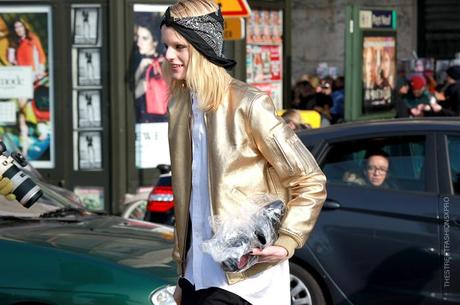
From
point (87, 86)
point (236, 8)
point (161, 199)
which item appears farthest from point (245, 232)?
point (87, 86)

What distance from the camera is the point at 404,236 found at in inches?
260

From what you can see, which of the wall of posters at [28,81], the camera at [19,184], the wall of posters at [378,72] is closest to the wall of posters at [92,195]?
the wall of posters at [28,81]

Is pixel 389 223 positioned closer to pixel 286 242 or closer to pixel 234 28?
pixel 286 242

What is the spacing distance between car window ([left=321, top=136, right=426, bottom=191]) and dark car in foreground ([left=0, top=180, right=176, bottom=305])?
157 cm

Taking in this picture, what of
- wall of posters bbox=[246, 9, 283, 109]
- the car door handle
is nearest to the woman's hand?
the car door handle

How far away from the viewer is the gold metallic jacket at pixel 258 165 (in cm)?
340

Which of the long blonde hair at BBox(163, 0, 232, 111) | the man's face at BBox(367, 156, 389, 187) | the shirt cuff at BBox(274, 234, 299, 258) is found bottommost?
the man's face at BBox(367, 156, 389, 187)

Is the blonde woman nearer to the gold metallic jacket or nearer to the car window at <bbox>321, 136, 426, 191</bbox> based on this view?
the gold metallic jacket

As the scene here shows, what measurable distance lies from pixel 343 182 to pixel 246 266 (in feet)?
12.1

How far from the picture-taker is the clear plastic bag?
10.8 feet

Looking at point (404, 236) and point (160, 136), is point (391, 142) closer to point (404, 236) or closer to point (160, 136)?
point (404, 236)

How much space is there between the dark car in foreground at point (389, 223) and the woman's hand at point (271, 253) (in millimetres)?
3293

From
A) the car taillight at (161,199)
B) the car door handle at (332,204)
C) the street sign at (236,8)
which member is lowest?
the car taillight at (161,199)

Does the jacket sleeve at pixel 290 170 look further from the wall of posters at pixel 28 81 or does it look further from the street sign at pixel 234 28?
the wall of posters at pixel 28 81
